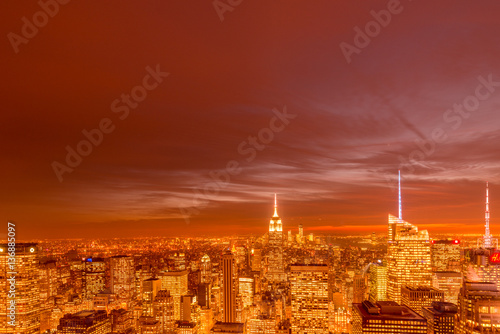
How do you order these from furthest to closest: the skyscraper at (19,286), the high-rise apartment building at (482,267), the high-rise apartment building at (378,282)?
the high-rise apartment building at (378,282), the high-rise apartment building at (482,267), the skyscraper at (19,286)

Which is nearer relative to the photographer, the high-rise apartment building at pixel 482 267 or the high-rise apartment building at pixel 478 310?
the high-rise apartment building at pixel 478 310

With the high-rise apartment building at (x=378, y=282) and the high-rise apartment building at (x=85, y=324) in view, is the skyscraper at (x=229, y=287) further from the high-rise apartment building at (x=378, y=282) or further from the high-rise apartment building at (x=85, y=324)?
the high-rise apartment building at (x=378, y=282)

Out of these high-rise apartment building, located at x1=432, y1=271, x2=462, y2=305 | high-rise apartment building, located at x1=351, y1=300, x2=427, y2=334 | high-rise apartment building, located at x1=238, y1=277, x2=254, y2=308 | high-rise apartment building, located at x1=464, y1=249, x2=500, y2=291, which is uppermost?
high-rise apartment building, located at x1=464, y1=249, x2=500, y2=291

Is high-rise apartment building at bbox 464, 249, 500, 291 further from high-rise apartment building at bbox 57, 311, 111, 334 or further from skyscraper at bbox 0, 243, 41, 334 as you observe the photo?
skyscraper at bbox 0, 243, 41, 334

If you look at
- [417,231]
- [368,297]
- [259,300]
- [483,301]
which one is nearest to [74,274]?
[259,300]

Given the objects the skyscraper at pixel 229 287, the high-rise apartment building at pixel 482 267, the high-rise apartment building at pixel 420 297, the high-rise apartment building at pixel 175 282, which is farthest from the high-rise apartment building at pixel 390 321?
the high-rise apartment building at pixel 175 282

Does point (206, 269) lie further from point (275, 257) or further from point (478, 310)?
point (478, 310)

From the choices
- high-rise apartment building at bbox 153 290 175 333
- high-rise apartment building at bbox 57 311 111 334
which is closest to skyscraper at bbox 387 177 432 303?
high-rise apartment building at bbox 153 290 175 333
